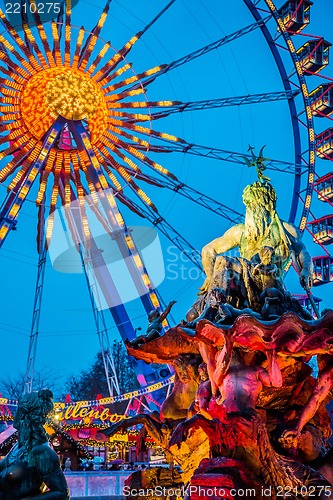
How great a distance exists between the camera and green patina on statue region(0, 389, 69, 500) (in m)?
3.60

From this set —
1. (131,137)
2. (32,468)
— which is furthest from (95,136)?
(32,468)

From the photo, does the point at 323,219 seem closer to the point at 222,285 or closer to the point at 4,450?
the point at 4,450

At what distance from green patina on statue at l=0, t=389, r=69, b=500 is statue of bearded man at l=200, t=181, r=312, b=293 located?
17.5 feet

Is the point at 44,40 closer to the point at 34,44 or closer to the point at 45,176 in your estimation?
the point at 34,44

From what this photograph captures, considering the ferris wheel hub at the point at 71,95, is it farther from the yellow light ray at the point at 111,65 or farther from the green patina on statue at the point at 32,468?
the green patina on statue at the point at 32,468

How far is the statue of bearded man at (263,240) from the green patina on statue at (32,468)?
5.32 metres

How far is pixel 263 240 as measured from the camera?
9297mm

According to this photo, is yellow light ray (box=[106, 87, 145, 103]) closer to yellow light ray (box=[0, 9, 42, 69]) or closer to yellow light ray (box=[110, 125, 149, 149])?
yellow light ray (box=[110, 125, 149, 149])

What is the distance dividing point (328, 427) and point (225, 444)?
6.37 ft

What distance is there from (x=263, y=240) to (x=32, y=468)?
20.6 feet

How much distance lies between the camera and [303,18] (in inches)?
800

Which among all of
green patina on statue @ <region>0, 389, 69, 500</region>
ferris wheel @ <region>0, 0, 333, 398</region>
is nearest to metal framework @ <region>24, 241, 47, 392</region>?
ferris wheel @ <region>0, 0, 333, 398</region>

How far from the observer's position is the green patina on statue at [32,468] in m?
3.60

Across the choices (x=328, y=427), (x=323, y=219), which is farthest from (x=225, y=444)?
(x=323, y=219)
